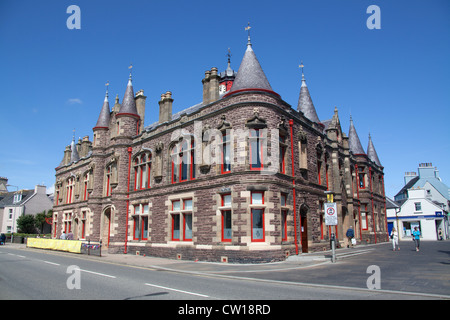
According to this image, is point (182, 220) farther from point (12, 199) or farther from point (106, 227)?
point (12, 199)

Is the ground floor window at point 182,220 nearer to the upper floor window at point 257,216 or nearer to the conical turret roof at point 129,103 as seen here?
the upper floor window at point 257,216

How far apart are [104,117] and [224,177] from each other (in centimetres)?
2015

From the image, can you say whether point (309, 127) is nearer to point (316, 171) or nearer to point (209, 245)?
point (316, 171)

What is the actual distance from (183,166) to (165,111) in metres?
6.26

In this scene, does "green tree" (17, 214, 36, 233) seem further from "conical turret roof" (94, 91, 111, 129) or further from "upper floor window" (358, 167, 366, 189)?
"upper floor window" (358, 167, 366, 189)

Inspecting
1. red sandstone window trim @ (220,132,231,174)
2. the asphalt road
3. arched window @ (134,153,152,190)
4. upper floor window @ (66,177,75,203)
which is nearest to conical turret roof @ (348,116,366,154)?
red sandstone window trim @ (220,132,231,174)

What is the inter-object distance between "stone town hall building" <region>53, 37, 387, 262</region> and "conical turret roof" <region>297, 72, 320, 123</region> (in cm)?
9

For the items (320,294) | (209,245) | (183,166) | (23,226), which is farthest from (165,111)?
(23,226)

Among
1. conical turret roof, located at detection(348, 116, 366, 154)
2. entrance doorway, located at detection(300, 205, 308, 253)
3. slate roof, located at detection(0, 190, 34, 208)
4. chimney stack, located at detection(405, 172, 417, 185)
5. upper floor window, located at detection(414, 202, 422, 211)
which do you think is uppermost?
conical turret roof, located at detection(348, 116, 366, 154)

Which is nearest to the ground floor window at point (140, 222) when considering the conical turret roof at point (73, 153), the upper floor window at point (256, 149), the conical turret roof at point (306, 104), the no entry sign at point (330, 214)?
the upper floor window at point (256, 149)

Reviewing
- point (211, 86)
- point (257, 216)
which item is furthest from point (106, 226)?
point (257, 216)

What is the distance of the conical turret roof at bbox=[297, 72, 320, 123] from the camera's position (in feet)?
91.0
